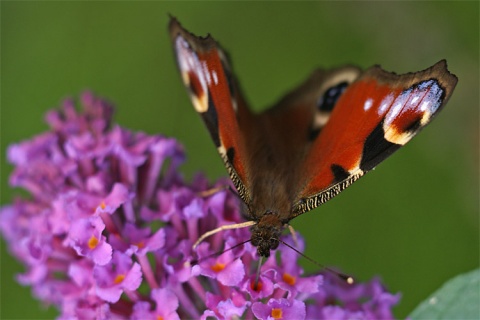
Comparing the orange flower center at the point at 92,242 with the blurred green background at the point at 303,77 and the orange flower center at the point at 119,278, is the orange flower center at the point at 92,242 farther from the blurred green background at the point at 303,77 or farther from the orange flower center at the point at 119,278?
the blurred green background at the point at 303,77

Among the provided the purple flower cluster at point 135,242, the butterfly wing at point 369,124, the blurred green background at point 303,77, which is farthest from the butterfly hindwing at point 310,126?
the blurred green background at point 303,77

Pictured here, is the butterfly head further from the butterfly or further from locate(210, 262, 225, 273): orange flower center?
locate(210, 262, 225, 273): orange flower center

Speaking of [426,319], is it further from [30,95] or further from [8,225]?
[30,95]

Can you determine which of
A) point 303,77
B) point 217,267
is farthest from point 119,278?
point 303,77

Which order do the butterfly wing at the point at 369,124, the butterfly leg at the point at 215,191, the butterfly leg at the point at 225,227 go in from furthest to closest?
the butterfly leg at the point at 215,191 < the butterfly leg at the point at 225,227 < the butterfly wing at the point at 369,124

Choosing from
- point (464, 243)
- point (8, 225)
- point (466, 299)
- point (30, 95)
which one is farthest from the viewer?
point (30, 95)

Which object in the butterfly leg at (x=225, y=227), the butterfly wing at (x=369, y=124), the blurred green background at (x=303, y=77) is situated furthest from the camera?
the blurred green background at (x=303, y=77)

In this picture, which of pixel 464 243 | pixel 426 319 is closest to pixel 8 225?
pixel 426 319

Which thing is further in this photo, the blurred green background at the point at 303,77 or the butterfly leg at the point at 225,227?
the blurred green background at the point at 303,77
